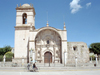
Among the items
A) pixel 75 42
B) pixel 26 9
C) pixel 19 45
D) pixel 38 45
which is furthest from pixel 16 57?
pixel 75 42

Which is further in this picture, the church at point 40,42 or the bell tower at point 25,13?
the bell tower at point 25,13

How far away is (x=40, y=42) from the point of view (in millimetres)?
28109

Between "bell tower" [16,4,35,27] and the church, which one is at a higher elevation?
"bell tower" [16,4,35,27]

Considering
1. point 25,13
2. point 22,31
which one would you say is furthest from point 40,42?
point 25,13

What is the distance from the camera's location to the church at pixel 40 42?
87.4 ft

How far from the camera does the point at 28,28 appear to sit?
93.2 feet

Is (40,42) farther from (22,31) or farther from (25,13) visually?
(25,13)

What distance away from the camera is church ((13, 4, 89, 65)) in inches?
1049

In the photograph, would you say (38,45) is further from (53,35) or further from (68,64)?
(68,64)

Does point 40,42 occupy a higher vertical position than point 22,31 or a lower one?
lower

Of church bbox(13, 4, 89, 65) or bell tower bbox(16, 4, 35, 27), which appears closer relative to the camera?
church bbox(13, 4, 89, 65)

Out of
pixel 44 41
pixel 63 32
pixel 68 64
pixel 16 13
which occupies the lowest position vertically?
pixel 68 64

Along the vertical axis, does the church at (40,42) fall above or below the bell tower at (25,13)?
below

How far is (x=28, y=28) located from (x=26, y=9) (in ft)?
17.0
